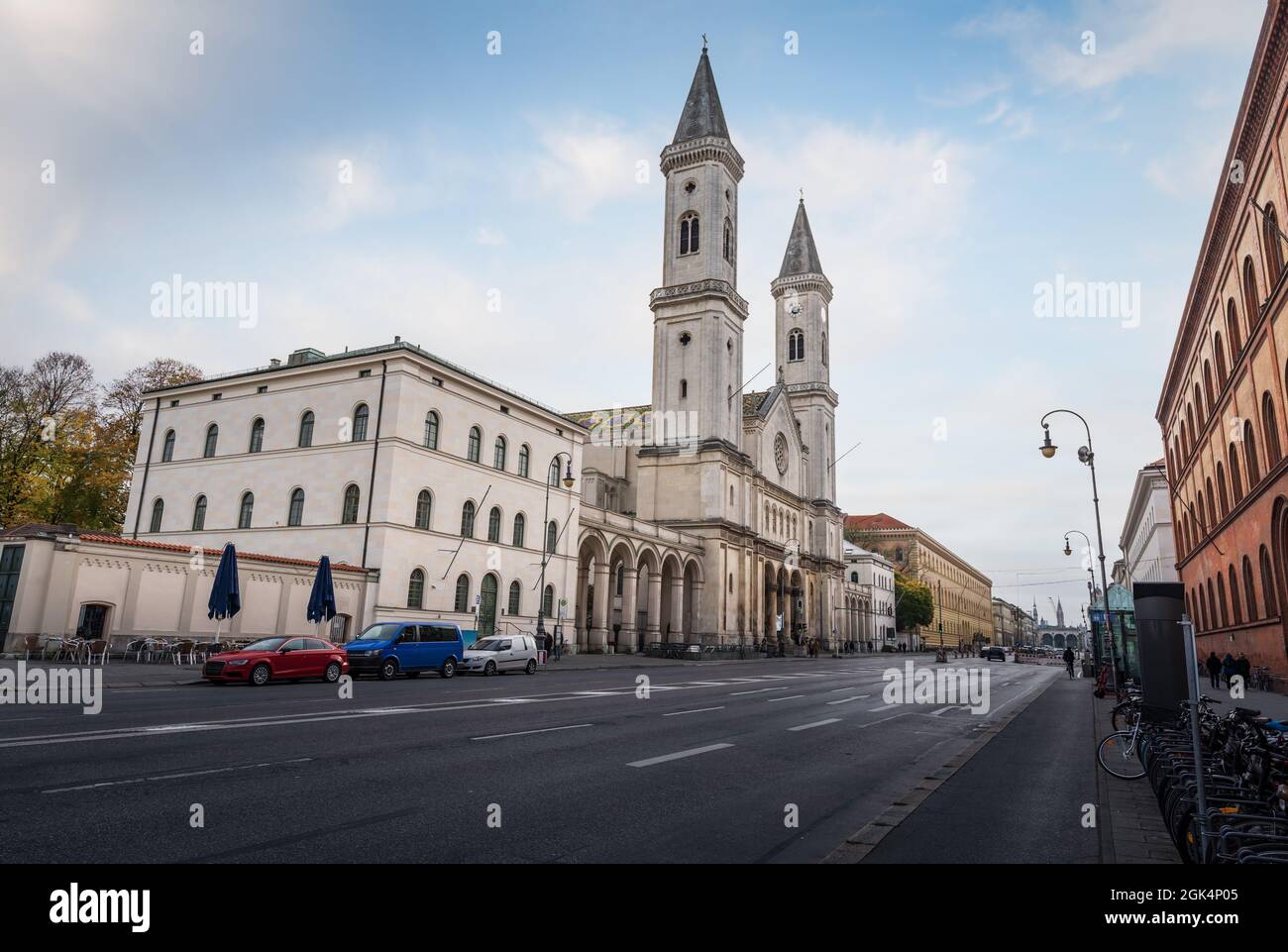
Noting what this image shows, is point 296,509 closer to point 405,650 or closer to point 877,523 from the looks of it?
point 405,650

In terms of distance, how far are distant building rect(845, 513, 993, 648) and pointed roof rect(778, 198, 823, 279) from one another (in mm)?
55269

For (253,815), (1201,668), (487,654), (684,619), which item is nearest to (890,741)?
(253,815)

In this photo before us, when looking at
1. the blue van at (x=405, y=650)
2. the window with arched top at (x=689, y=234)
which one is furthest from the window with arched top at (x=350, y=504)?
the window with arched top at (x=689, y=234)

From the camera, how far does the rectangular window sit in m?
24.3

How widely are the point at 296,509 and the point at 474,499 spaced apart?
26.7ft

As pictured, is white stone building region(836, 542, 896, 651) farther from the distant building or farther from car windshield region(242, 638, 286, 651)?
car windshield region(242, 638, 286, 651)

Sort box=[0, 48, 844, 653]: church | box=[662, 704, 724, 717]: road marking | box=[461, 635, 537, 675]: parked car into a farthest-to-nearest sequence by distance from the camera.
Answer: box=[0, 48, 844, 653]: church → box=[461, 635, 537, 675]: parked car → box=[662, 704, 724, 717]: road marking

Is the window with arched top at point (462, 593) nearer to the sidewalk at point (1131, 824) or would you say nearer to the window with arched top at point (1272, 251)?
the sidewalk at point (1131, 824)

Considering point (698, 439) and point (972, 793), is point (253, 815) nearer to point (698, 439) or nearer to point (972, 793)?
point (972, 793)

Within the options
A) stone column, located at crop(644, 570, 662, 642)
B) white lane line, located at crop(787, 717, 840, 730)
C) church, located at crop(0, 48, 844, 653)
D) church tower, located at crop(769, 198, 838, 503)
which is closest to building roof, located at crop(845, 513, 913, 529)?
church tower, located at crop(769, 198, 838, 503)

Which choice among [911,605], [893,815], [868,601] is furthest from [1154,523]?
[893,815]

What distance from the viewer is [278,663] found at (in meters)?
20.4

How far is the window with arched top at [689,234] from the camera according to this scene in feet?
211

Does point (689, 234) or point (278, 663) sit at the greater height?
point (689, 234)
